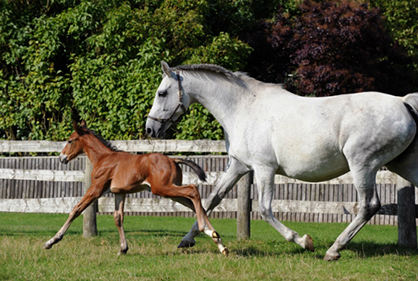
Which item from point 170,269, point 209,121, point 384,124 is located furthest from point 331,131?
point 209,121

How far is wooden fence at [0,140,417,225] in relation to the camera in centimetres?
902

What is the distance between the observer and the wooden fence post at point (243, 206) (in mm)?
9047

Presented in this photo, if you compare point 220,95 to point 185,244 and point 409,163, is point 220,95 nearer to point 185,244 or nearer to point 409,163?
point 185,244

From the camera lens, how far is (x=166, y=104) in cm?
708

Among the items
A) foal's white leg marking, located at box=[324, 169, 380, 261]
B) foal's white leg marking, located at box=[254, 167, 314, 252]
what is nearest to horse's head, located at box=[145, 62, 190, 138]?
foal's white leg marking, located at box=[254, 167, 314, 252]

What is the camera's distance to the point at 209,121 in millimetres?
14086

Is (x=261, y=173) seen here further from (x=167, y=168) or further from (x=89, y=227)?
(x=89, y=227)

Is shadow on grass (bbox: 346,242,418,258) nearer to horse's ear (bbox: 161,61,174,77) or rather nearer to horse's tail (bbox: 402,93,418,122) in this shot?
horse's tail (bbox: 402,93,418,122)

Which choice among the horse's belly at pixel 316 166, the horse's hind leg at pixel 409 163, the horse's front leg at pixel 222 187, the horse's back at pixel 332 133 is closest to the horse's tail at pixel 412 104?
the horse's back at pixel 332 133

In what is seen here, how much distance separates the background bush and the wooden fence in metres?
1.29

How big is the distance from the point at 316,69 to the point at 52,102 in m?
7.73

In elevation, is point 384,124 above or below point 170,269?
above

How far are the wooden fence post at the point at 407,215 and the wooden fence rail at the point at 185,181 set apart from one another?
0.30 m

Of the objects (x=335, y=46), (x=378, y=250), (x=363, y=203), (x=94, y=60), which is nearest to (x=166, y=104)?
(x=363, y=203)
